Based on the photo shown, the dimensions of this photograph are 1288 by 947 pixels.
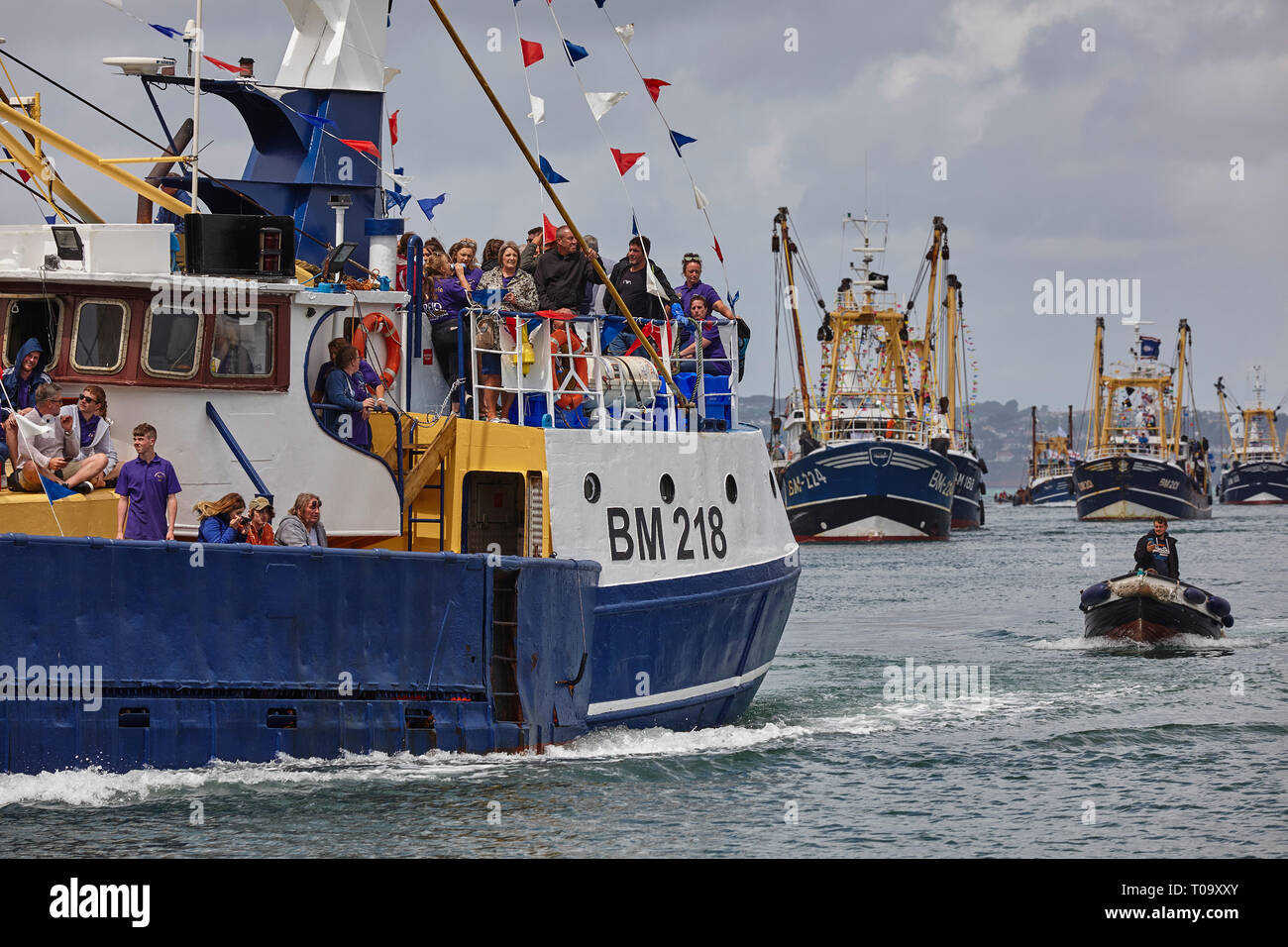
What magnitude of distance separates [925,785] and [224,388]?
24.3 feet

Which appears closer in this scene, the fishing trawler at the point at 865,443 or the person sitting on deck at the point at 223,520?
the person sitting on deck at the point at 223,520

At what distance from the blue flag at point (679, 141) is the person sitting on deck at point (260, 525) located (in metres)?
5.67

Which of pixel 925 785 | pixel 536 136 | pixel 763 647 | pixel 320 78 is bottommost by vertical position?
pixel 925 785

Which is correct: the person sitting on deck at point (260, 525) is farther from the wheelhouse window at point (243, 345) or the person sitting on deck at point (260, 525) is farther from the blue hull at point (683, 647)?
the blue hull at point (683, 647)

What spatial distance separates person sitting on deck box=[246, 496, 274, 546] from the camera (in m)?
12.8

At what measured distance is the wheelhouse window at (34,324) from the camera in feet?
43.0

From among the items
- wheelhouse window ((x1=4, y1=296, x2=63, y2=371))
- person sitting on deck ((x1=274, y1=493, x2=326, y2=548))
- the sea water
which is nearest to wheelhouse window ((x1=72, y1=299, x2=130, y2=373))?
wheelhouse window ((x1=4, y1=296, x2=63, y2=371))

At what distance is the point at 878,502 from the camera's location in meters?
74.0

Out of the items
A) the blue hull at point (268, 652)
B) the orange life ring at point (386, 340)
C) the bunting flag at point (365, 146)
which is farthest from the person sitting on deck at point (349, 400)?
the bunting flag at point (365, 146)

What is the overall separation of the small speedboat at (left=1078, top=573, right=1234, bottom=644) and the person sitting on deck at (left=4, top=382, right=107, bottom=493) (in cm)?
1917

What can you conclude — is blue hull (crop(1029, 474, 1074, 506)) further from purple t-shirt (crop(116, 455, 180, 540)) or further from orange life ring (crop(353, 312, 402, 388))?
purple t-shirt (crop(116, 455, 180, 540))

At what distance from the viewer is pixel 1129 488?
333 ft
